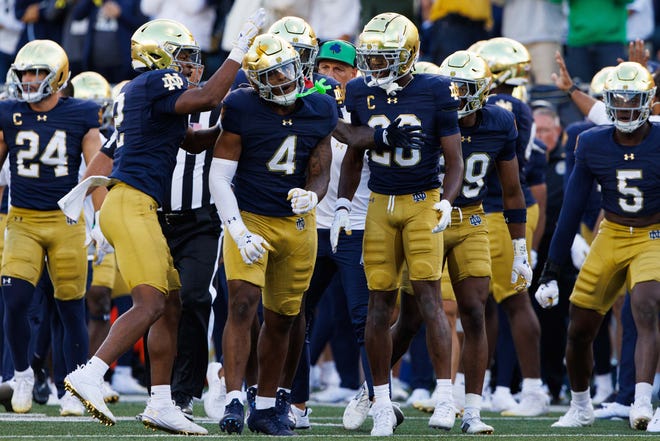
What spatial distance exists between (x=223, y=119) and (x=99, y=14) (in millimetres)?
6296

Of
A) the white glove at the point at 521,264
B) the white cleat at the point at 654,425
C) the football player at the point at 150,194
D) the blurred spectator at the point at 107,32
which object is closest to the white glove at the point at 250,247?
the football player at the point at 150,194

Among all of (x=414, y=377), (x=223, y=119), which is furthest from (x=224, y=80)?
(x=414, y=377)

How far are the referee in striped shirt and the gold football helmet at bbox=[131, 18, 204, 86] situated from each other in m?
0.46

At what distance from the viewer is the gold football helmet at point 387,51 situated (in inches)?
261

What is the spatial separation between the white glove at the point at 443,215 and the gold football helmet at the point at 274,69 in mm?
858

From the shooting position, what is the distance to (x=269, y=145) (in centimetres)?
640

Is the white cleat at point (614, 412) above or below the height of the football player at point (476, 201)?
below

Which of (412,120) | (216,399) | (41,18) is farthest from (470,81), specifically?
(41,18)

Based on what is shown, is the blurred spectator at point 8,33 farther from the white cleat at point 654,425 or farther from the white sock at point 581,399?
the white cleat at point 654,425

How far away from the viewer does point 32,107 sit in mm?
7938

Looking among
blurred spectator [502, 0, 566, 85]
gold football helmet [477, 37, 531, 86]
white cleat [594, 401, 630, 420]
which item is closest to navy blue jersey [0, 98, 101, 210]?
gold football helmet [477, 37, 531, 86]

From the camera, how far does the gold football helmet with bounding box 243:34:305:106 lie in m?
6.31

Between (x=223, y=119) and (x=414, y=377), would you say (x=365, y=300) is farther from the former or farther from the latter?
(x=414, y=377)

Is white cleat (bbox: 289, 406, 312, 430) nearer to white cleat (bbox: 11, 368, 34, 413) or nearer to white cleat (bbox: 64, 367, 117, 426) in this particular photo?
white cleat (bbox: 64, 367, 117, 426)
